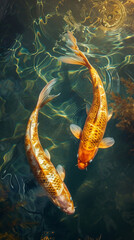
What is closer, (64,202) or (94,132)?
(64,202)

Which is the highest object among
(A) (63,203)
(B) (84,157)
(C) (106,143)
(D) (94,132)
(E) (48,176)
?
(D) (94,132)

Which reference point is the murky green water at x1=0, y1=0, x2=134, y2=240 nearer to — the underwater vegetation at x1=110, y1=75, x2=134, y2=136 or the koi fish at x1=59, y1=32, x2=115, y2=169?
the underwater vegetation at x1=110, y1=75, x2=134, y2=136

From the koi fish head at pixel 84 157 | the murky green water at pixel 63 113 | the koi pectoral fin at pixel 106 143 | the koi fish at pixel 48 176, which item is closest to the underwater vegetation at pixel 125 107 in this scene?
the murky green water at pixel 63 113

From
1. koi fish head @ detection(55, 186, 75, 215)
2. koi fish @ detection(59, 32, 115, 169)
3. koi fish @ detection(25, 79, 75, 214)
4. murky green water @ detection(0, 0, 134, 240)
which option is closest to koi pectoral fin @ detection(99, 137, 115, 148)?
koi fish @ detection(59, 32, 115, 169)

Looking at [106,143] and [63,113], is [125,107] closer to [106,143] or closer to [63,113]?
[106,143]

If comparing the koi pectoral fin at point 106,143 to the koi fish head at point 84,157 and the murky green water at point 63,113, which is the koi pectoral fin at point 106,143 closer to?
the koi fish head at point 84,157

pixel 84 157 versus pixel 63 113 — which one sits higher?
pixel 63 113

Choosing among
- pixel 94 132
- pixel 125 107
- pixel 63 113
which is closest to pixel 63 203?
pixel 94 132
